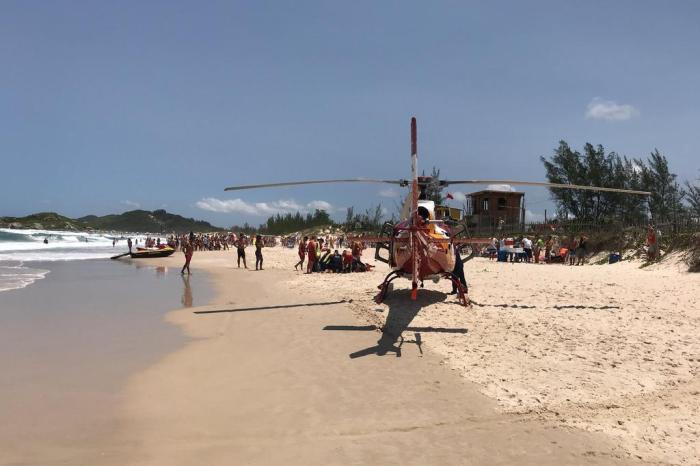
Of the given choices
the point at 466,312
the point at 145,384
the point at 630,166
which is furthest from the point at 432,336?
the point at 630,166

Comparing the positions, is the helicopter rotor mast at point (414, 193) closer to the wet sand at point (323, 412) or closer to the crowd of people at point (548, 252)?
the wet sand at point (323, 412)

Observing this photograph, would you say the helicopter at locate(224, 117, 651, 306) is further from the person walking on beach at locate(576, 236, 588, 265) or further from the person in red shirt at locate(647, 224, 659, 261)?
the person walking on beach at locate(576, 236, 588, 265)

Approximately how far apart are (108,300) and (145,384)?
7.91 metres

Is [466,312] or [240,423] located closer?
[240,423]

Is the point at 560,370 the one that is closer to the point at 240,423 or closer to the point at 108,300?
the point at 240,423

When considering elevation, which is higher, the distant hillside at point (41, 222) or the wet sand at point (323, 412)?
the distant hillside at point (41, 222)

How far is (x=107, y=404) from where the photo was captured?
4.91 meters

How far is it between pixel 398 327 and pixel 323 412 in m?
4.00

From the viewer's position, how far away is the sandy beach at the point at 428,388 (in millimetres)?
3828

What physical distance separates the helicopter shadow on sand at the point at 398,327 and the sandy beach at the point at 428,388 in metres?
0.05

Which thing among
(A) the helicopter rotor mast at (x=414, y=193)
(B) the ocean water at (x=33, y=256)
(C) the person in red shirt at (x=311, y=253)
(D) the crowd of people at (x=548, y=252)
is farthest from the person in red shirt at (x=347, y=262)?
(B) the ocean water at (x=33, y=256)

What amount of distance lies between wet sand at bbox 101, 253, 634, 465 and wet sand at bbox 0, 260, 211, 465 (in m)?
0.32

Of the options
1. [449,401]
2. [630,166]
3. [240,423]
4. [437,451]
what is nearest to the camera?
[437,451]

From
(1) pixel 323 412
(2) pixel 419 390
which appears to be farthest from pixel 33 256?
(2) pixel 419 390
